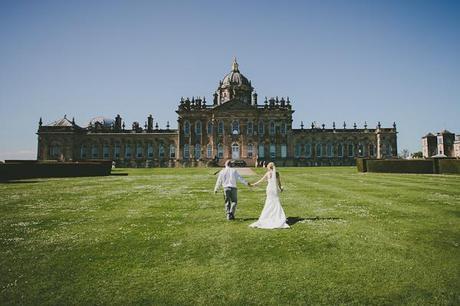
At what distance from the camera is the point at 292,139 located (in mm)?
65125

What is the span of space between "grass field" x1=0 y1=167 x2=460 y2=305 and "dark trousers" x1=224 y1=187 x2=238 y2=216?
35cm

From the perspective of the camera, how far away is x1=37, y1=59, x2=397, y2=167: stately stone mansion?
63.7 m

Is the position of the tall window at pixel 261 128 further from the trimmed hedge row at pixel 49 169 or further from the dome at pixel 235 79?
the trimmed hedge row at pixel 49 169

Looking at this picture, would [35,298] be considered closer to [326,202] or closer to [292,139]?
[326,202]

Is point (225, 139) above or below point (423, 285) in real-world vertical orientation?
above

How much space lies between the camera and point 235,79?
70188 millimetres

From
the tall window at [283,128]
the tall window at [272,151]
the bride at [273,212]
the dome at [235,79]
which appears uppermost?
the dome at [235,79]

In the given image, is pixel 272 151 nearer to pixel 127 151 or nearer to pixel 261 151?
pixel 261 151

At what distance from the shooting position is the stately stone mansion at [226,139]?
63688 millimetres

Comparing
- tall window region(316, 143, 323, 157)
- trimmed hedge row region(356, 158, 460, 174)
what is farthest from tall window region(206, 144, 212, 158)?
trimmed hedge row region(356, 158, 460, 174)

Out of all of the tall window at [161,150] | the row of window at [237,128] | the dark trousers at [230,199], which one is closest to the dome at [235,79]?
the row of window at [237,128]

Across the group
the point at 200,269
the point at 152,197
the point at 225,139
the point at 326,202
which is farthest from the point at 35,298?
the point at 225,139

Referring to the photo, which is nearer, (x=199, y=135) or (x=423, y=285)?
(x=423, y=285)

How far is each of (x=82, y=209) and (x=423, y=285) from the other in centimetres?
1061
